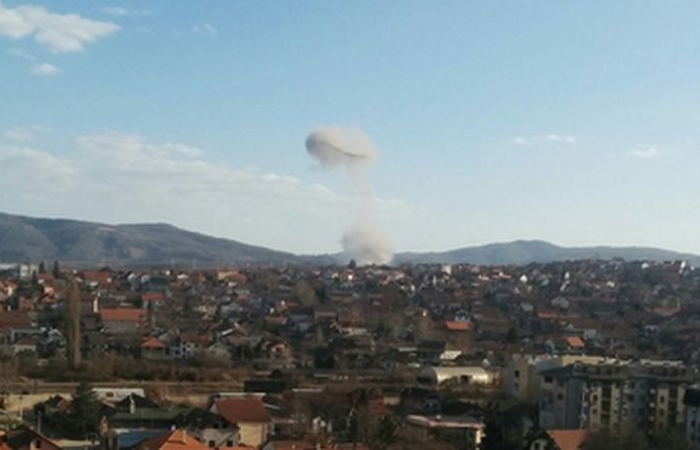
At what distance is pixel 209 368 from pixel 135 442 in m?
9.77

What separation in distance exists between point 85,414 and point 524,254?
135845mm

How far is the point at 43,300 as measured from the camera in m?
33.0

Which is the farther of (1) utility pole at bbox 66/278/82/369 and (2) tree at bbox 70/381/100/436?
(1) utility pole at bbox 66/278/82/369

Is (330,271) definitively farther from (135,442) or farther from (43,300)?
(135,442)

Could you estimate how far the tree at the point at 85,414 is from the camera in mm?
14820

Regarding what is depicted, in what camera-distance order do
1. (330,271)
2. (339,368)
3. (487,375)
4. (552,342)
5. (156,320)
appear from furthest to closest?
(330,271)
(156,320)
(552,342)
(339,368)
(487,375)

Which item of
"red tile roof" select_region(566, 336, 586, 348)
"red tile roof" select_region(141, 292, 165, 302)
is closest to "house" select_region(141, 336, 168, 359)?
"red tile roof" select_region(566, 336, 586, 348)

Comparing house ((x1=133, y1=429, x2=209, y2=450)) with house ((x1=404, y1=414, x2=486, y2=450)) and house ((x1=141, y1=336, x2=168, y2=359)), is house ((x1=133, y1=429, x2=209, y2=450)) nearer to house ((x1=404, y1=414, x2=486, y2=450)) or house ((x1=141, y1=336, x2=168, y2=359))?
house ((x1=404, y1=414, x2=486, y2=450))

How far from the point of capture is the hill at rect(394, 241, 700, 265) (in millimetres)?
133125

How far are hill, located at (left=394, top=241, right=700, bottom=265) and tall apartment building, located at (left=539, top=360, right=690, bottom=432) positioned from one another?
113512 millimetres

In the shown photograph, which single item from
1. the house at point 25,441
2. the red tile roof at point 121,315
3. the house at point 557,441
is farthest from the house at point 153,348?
the house at point 557,441

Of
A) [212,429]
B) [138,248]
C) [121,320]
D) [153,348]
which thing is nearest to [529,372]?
[212,429]

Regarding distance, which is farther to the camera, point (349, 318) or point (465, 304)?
point (465, 304)

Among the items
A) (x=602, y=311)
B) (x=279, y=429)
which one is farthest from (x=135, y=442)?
(x=602, y=311)
